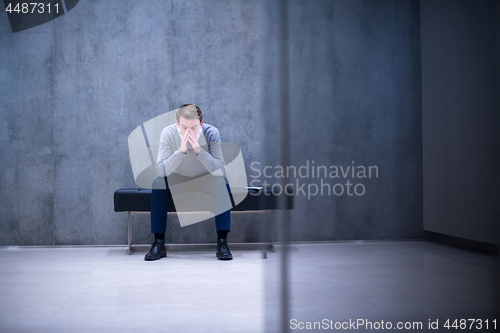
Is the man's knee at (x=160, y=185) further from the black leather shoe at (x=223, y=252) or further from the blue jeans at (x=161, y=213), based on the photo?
the black leather shoe at (x=223, y=252)

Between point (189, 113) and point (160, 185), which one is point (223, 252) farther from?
point (189, 113)

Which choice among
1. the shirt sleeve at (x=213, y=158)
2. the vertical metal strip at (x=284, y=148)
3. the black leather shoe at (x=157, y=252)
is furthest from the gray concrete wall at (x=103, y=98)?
the vertical metal strip at (x=284, y=148)

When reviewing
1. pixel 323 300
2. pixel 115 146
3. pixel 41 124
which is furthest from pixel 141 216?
pixel 323 300

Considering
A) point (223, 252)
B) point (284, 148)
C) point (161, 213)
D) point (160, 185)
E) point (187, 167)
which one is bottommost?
point (223, 252)

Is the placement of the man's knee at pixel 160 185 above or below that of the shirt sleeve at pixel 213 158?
below

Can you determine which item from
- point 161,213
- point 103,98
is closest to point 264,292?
point 161,213

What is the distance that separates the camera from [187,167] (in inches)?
102

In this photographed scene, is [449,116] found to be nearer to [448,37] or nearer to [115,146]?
[448,37]

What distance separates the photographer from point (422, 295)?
0.92 meters

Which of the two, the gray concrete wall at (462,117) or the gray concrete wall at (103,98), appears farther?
the gray concrete wall at (103,98)

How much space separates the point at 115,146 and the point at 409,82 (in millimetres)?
2649

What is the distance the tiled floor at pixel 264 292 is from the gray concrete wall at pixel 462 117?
9 centimetres

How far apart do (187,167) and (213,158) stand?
0.17 m

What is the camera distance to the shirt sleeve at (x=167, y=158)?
8.35 ft
